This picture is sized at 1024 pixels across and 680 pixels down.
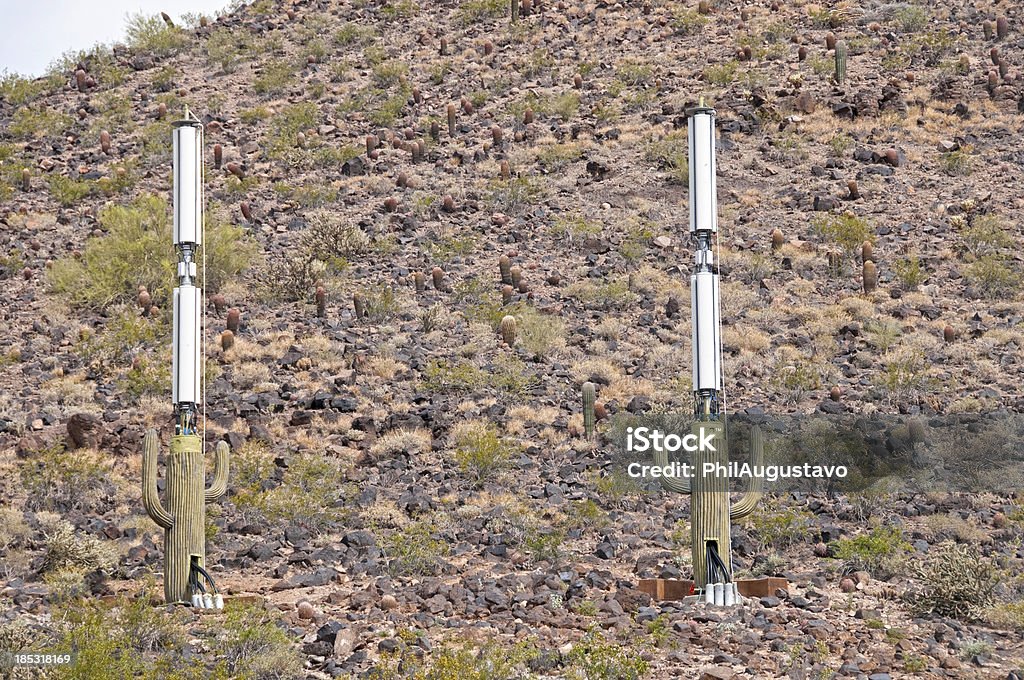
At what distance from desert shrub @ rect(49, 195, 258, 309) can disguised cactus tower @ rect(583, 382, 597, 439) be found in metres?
7.36

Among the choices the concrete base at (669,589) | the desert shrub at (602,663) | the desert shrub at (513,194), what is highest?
the desert shrub at (513,194)

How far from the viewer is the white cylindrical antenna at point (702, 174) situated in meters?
11.1

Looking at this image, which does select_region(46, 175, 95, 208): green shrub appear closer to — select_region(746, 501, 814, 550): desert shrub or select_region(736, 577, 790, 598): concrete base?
select_region(746, 501, 814, 550): desert shrub

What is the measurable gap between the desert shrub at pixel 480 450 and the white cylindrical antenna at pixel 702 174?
5.67 m

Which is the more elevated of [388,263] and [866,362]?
[388,263]

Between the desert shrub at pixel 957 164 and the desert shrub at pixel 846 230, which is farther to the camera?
the desert shrub at pixel 957 164

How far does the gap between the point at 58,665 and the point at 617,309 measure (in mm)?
13610

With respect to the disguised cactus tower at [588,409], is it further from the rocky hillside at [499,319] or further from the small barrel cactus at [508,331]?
the small barrel cactus at [508,331]

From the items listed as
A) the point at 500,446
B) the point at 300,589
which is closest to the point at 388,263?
the point at 500,446

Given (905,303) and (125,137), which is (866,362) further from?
(125,137)

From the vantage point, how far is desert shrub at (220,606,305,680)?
30.4 feet

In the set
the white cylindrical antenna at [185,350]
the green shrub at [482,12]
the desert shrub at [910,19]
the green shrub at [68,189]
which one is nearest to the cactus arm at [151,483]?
the white cylindrical antenna at [185,350]

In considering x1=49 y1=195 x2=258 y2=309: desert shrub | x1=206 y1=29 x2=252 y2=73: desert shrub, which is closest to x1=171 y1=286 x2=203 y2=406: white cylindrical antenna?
x1=49 y1=195 x2=258 y2=309: desert shrub

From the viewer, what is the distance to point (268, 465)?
51.8 feet
